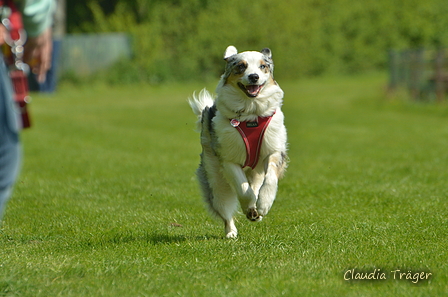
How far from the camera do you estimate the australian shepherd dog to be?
6500 millimetres

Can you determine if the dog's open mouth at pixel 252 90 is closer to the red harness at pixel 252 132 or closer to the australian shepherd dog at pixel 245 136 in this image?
the australian shepherd dog at pixel 245 136

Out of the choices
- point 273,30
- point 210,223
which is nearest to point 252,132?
point 210,223

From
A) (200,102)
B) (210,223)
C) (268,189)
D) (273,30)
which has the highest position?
(200,102)

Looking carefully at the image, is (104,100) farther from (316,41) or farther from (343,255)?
(343,255)

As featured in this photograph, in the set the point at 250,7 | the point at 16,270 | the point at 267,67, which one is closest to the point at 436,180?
the point at 267,67

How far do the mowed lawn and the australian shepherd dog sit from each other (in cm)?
41

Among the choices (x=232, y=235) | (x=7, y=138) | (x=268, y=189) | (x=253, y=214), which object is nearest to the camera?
(x=7, y=138)

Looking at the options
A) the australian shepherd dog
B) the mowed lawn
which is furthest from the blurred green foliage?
the australian shepherd dog

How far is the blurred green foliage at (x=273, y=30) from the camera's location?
38.1 meters

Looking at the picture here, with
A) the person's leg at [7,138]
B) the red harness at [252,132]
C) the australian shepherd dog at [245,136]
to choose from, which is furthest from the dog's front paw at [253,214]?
the person's leg at [7,138]

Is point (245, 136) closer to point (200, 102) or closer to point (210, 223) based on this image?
point (200, 102)

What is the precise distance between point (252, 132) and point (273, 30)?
1343 inches

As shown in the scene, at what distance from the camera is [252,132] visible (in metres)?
6.56

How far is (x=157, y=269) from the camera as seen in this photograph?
17.5ft
